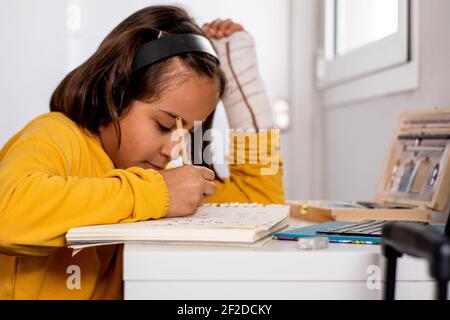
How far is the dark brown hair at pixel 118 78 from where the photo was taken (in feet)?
3.46

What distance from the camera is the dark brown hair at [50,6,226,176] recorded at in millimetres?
1054

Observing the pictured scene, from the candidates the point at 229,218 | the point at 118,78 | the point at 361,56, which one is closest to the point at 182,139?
the point at 118,78

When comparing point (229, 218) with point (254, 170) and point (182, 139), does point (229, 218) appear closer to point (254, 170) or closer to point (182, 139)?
point (182, 139)

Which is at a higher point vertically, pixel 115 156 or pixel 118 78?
pixel 118 78

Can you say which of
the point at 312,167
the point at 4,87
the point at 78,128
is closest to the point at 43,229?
the point at 78,128

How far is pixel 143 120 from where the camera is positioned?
1053 millimetres

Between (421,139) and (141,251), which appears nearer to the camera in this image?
(141,251)

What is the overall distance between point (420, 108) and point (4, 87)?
1099 mm

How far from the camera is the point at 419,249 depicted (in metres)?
0.44

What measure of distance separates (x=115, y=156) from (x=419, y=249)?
2.33 feet

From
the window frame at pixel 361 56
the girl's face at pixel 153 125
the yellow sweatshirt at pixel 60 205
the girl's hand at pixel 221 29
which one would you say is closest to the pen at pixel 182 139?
the girl's face at pixel 153 125

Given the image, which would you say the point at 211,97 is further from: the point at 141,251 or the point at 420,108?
the point at 141,251

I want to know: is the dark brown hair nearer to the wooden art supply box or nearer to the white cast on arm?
the white cast on arm

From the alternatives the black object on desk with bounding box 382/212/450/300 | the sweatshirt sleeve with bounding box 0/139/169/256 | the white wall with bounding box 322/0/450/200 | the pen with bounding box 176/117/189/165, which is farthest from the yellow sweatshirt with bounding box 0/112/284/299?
the white wall with bounding box 322/0/450/200
